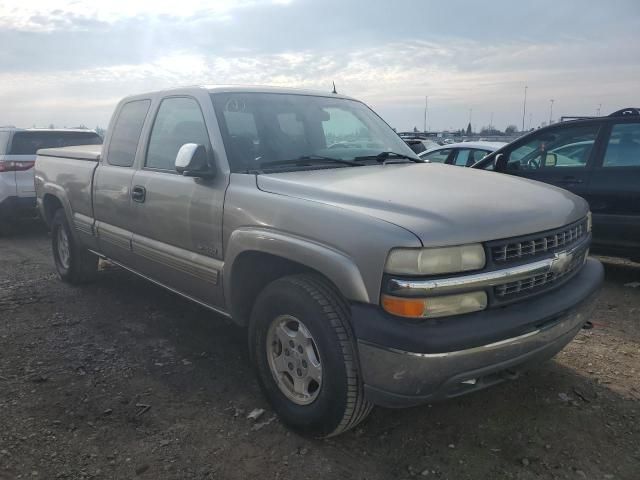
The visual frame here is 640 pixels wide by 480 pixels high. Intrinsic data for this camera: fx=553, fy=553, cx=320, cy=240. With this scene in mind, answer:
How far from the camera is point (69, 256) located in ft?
19.0

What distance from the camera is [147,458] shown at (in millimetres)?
2795

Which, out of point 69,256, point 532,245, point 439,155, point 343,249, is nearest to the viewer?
point 343,249

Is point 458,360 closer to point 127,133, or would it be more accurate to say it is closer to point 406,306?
point 406,306

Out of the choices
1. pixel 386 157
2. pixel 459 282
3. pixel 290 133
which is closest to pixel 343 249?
pixel 459 282

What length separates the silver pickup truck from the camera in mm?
2402

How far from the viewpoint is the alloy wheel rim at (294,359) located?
2.82 metres

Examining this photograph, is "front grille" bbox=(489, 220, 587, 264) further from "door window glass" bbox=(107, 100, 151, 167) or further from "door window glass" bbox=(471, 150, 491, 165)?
"door window glass" bbox=(471, 150, 491, 165)

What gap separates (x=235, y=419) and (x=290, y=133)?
6.06 ft

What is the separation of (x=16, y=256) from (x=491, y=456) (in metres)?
6.85

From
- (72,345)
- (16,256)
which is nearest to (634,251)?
(72,345)

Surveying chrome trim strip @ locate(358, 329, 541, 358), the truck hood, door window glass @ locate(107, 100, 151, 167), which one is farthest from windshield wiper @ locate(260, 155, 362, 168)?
door window glass @ locate(107, 100, 151, 167)

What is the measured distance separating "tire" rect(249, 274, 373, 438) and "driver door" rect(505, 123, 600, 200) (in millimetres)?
4055

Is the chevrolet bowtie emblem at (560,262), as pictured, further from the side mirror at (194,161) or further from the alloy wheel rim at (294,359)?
the side mirror at (194,161)

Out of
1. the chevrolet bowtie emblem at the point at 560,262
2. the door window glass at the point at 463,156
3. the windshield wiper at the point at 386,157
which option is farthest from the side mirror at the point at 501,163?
the chevrolet bowtie emblem at the point at 560,262
